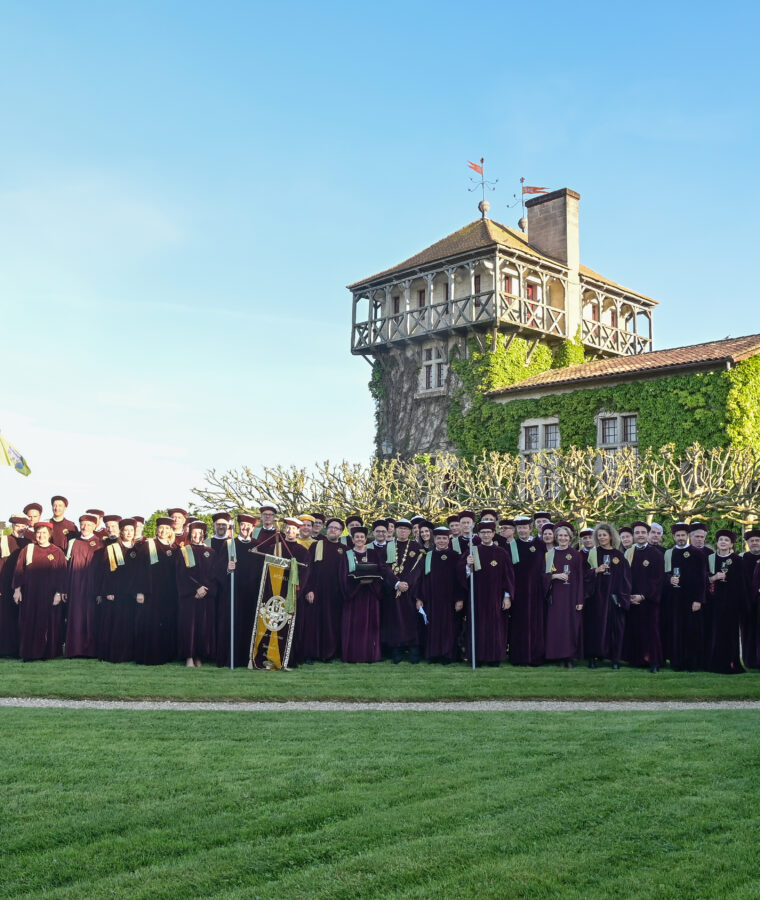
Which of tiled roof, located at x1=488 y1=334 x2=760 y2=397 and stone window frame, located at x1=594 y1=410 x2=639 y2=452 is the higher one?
tiled roof, located at x1=488 y1=334 x2=760 y2=397

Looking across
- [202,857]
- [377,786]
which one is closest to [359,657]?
[377,786]

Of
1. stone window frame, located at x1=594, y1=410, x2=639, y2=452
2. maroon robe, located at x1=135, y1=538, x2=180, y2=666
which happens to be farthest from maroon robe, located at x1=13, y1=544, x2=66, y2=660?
stone window frame, located at x1=594, y1=410, x2=639, y2=452

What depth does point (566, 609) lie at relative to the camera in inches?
523

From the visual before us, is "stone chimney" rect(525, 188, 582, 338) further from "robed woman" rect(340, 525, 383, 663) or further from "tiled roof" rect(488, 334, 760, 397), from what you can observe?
"robed woman" rect(340, 525, 383, 663)

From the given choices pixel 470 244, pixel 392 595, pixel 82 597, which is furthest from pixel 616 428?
pixel 82 597

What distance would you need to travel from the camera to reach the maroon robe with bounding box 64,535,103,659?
538 inches

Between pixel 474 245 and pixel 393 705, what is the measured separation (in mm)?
26848

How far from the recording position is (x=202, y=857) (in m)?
5.13

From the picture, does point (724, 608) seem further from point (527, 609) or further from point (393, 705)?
point (393, 705)

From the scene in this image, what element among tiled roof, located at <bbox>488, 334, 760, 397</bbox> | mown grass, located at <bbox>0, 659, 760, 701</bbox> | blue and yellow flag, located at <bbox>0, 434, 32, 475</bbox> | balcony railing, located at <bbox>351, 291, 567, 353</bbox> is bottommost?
mown grass, located at <bbox>0, 659, 760, 701</bbox>

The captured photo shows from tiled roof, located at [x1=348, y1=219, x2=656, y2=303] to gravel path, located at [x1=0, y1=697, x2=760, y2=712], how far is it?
25.1 meters

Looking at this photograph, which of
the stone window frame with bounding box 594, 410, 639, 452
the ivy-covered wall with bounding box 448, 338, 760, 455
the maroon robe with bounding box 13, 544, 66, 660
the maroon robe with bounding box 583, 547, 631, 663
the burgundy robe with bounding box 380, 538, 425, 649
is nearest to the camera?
the maroon robe with bounding box 583, 547, 631, 663

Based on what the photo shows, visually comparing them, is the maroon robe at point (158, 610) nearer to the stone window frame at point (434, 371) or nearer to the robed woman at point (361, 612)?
the robed woman at point (361, 612)

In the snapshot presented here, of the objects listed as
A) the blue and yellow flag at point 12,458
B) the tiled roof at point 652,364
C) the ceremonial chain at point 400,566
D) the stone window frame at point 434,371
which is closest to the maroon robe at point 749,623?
the ceremonial chain at point 400,566
